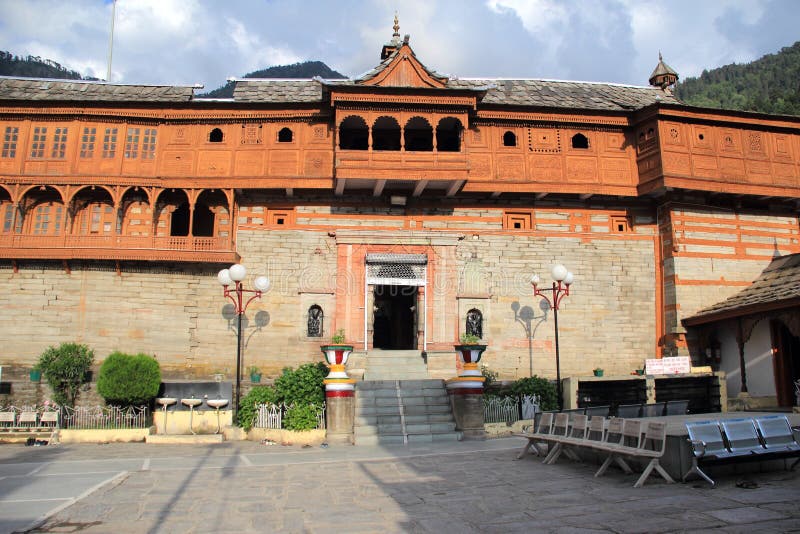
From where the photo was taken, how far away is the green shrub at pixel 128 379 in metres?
17.1

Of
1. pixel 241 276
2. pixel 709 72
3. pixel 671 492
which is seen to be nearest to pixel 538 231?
pixel 241 276

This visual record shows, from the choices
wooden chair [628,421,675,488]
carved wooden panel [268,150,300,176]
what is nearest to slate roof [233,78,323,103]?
carved wooden panel [268,150,300,176]

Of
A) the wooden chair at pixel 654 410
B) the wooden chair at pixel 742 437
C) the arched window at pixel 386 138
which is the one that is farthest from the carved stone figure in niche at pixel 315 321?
the wooden chair at pixel 742 437

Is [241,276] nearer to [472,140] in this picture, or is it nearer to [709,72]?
[472,140]

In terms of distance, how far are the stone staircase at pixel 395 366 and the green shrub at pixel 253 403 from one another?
3.27 m

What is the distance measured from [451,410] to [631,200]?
10946 mm

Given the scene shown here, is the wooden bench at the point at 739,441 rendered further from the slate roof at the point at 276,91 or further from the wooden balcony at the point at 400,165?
the slate roof at the point at 276,91

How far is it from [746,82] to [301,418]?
272 feet

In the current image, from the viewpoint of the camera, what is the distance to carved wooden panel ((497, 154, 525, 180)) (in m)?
21.1

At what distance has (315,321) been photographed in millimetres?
20250

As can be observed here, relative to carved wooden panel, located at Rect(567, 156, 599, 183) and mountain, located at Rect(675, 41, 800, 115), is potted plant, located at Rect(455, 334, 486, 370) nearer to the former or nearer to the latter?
carved wooden panel, located at Rect(567, 156, 599, 183)

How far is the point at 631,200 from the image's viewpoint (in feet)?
72.2

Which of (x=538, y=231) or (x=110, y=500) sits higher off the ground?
(x=538, y=231)

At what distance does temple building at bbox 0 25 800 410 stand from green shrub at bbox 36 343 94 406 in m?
0.69
